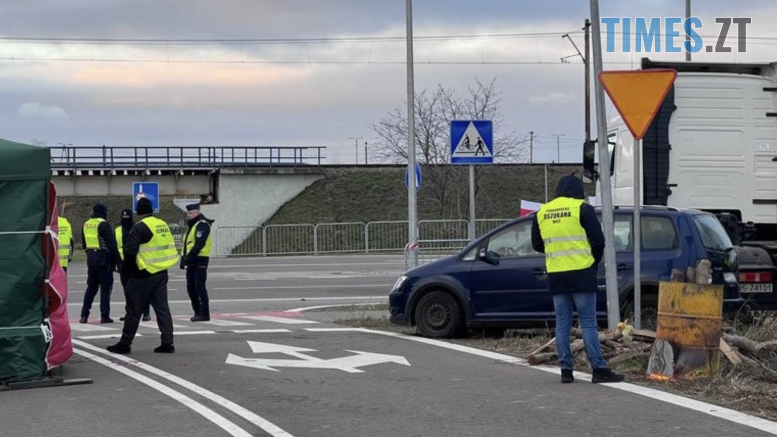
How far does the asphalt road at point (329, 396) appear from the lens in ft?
24.2

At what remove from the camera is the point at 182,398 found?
8.69m

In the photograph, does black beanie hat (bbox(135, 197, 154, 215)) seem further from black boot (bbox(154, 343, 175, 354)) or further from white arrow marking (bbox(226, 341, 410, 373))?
white arrow marking (bbox(226, 341, 410, 373))

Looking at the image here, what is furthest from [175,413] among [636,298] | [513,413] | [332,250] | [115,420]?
[332,250]

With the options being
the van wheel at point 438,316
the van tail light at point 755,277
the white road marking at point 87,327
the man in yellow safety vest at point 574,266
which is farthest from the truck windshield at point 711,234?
the white road marking at point 87,327

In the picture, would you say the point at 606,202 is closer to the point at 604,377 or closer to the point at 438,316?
the point at 604,377

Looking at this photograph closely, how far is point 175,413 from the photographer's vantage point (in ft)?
26.3

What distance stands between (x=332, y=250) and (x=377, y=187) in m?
16.6

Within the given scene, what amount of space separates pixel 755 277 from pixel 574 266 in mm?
4471

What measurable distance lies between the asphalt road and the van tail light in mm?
3542

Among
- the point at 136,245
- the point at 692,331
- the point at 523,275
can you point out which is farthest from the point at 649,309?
the point at 136,245

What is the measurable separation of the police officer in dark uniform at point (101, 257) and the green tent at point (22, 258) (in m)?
6.48

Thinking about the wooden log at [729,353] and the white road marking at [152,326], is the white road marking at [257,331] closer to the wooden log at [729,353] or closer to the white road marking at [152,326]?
the white road marking at [152,326]

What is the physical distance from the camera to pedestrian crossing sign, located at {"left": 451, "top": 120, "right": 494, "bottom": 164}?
622 inches

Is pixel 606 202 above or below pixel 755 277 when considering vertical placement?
above
